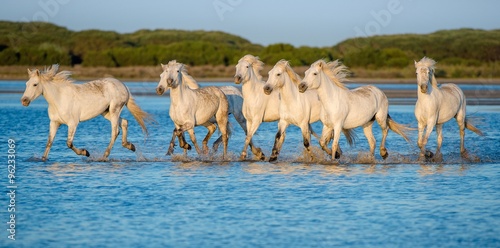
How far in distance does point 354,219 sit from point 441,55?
6677cm

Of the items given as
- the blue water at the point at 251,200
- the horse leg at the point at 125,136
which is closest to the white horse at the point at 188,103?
the blue water at the point at 251,200

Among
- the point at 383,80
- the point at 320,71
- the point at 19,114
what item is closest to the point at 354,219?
the point at 320,71

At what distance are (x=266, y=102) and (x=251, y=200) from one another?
13.6ft

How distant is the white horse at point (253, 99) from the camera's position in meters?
14.2

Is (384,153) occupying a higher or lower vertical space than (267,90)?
lower

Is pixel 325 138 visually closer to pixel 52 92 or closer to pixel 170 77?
pixel 170 77

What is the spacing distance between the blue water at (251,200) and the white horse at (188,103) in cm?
60

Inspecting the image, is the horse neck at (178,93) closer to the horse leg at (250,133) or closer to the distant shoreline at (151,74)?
the horse leg at (250,133)

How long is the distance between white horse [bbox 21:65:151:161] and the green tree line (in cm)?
3163

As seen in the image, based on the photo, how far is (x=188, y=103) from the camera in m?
14.2

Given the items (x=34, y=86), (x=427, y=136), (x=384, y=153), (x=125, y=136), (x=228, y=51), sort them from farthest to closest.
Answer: (x=228, y=51) → (x=125, y=136) → (x=384, y=153) → (x=427, y=136) → (x=34, y=86)

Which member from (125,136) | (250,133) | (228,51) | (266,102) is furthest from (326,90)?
(228,51)

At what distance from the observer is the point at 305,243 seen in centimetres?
824

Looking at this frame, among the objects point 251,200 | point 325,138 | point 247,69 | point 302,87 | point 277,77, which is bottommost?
point 251,200
